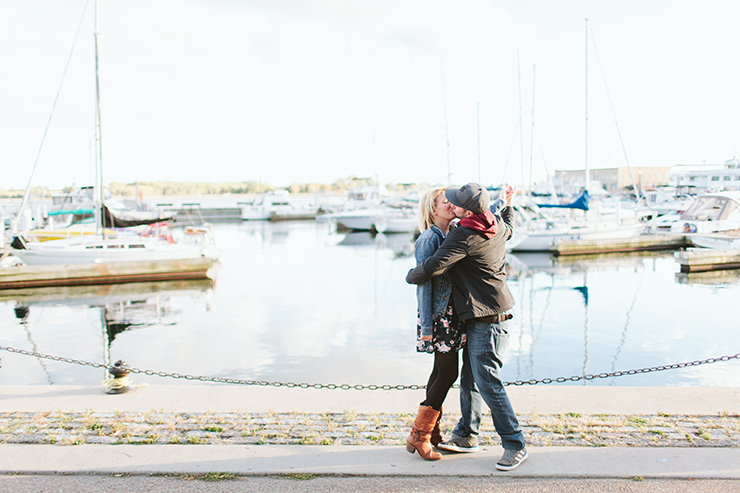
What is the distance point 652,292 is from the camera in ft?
51.7

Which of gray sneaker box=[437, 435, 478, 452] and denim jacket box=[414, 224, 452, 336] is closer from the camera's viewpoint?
denim jacket box=[414, 224, 452, 336]

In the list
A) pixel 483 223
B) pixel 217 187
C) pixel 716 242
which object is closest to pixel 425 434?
pixel 483 223

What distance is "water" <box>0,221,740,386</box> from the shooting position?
8484 millimetres

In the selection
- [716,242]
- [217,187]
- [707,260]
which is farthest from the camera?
[217,187]

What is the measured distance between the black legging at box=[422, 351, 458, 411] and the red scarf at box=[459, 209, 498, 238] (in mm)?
880

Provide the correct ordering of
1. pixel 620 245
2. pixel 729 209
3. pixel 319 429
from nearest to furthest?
pixel 319 429 → pixel 620 245 → pixel 729 209

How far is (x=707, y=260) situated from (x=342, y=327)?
15.6 metres

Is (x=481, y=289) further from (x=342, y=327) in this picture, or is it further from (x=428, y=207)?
(x=342, y=327)

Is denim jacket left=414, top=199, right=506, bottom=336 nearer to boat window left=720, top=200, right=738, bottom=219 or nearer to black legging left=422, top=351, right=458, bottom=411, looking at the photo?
black legging left=422, top=351, right=458, bottom=411

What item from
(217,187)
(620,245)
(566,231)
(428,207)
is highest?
(217,187)

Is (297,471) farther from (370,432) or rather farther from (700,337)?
(700,337)

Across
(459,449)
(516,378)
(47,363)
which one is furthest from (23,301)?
(459,449)

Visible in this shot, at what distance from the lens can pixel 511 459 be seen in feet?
11.4

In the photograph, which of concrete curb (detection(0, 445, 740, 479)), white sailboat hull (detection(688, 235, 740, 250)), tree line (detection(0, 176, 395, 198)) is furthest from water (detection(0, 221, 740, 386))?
tree line (detection(0, 176, 395, 198))
